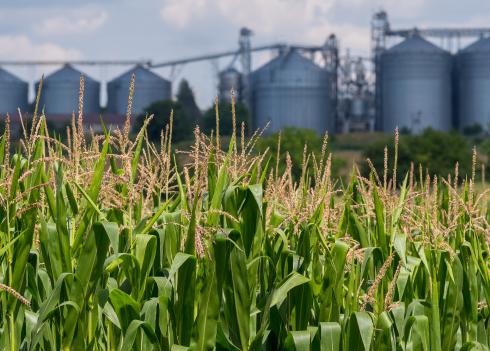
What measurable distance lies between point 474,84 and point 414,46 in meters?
6.94

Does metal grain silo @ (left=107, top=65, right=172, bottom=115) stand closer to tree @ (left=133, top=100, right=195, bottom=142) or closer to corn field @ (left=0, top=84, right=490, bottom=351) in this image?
tree @ (left=133, top=100, right=195, bottom=142)

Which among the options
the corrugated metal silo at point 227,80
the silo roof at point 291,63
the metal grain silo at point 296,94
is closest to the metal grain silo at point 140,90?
the corrugated metal silo at point 227,80

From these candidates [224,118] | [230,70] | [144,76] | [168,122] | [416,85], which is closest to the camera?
[168,122]

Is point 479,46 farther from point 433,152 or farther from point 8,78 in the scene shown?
point 8,78

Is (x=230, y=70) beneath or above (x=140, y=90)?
above

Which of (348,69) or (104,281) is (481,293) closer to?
(104,281)

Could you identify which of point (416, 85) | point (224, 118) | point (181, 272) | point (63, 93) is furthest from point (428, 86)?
point (181, 272)

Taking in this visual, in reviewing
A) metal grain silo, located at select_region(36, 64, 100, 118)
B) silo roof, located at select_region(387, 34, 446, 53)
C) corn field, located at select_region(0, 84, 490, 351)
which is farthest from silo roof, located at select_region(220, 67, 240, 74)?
corn field, located at select_region(0, 84, 490, 351)

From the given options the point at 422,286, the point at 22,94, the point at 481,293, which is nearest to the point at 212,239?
the point at 422,286

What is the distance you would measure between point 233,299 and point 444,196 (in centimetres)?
446

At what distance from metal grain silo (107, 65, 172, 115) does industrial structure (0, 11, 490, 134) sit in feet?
0.71

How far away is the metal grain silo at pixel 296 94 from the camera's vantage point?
99.9m

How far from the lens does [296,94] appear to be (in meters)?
100

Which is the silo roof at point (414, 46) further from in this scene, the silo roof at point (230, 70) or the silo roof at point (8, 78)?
the silo roof at point (8, 78)
